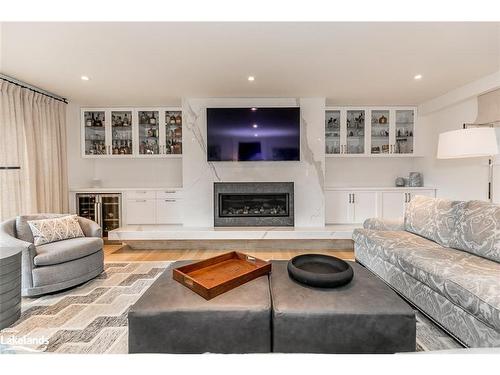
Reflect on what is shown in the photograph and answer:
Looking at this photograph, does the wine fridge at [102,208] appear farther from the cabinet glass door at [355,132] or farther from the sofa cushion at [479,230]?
the sofa cushion at [479,230]

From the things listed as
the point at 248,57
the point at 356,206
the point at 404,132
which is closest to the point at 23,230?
the point at 248,57

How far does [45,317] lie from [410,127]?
553 centimetres

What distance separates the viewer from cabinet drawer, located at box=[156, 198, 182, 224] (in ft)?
14.2

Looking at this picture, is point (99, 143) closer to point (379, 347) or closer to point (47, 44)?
point (47, 44)

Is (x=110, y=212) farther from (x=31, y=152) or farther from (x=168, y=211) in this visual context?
(x=31, y=152)

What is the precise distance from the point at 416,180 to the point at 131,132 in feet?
16.7

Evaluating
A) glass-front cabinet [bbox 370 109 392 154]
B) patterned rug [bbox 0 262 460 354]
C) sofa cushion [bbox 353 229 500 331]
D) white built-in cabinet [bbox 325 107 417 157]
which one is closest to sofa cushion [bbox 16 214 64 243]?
patterned rug [bbox 0 262 460 354]

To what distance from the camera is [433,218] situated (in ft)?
8.39

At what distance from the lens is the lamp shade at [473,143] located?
2439 mm

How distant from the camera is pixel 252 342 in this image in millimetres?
1410

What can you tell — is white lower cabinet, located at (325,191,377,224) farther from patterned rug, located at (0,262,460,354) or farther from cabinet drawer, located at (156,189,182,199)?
cabinet drawer, located at (156,189,182,199)

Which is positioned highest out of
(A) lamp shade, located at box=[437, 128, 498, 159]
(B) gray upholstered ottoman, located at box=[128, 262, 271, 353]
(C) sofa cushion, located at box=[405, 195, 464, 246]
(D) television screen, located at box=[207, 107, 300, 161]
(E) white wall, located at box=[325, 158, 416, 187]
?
(D) television screen, located at box=[207, 107, 300, 161]

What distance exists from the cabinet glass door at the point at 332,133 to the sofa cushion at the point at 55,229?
3867 mm

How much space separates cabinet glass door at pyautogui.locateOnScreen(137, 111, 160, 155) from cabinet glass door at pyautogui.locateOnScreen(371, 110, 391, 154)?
12.4ft
